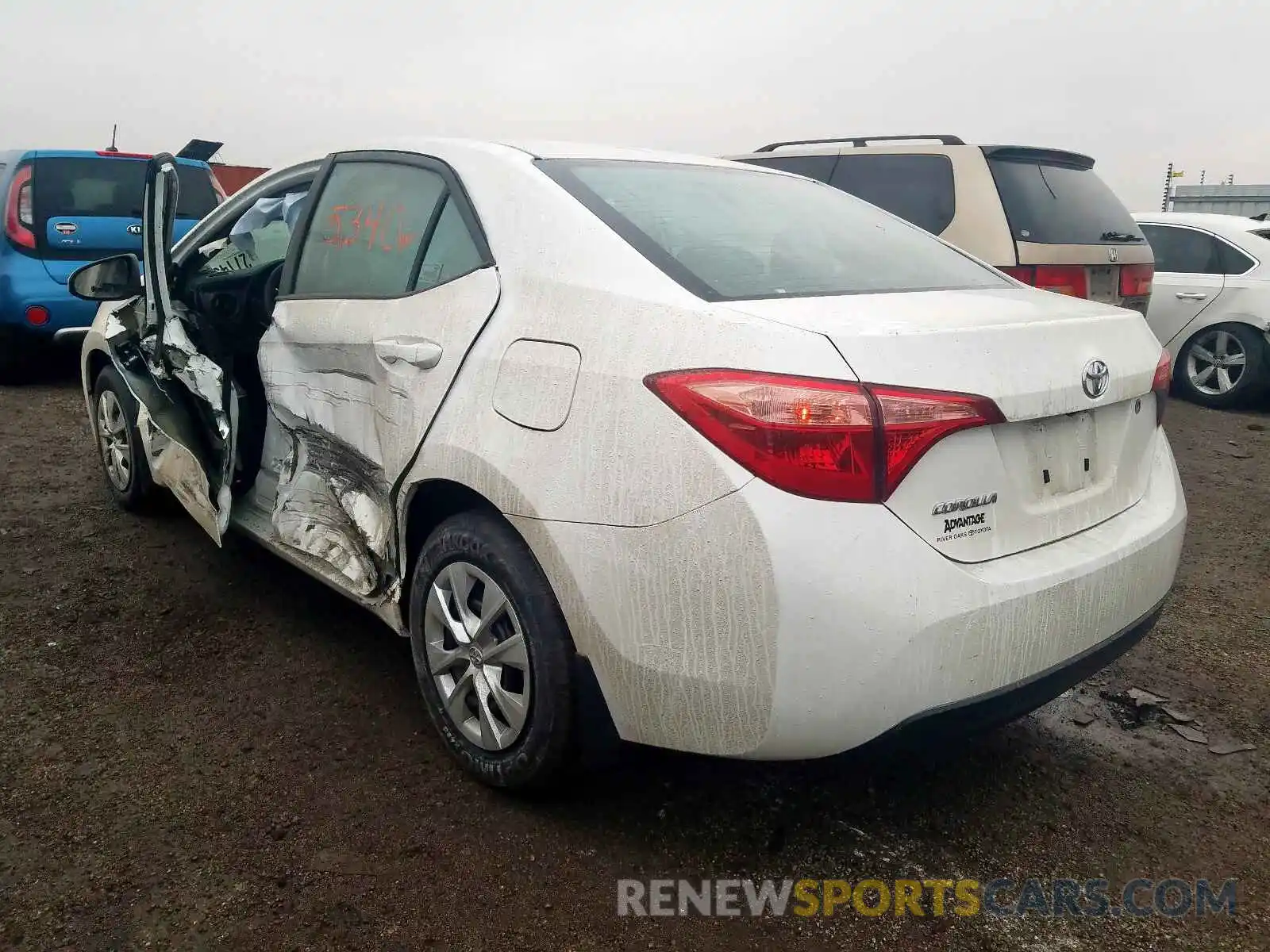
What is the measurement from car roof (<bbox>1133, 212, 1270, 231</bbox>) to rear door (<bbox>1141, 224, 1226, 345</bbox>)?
0.08m

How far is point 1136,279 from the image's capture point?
20.6ft

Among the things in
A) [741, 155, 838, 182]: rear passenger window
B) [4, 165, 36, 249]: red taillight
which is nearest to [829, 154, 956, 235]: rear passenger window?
[741, 155, 838, 182]: rear passenger window

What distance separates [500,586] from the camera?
2.25m

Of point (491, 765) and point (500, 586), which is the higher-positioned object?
point (500, 586)

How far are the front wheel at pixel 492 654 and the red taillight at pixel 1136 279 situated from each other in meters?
5.14

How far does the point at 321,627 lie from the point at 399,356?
1.34m

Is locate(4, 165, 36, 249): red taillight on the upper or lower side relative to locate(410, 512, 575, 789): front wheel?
upper

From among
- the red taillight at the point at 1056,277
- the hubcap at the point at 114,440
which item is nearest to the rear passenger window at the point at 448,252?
the hubcap at the point at 114,440

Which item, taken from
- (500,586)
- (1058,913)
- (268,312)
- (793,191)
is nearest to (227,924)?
(500,586)

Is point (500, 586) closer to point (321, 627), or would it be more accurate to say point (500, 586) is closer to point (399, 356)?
point (399, 356)

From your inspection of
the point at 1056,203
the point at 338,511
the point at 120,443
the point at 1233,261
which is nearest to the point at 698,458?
the point at 338,511

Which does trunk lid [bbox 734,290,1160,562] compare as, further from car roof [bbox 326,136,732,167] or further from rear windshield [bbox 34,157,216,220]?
rear windshield [bbox 34,157,216,220]

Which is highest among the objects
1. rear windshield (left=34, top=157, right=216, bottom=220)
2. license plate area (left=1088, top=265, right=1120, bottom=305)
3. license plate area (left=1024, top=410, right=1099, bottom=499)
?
rear windshield (left=34, top=157, right=216, bottom=220)

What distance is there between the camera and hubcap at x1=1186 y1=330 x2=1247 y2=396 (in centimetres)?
775
